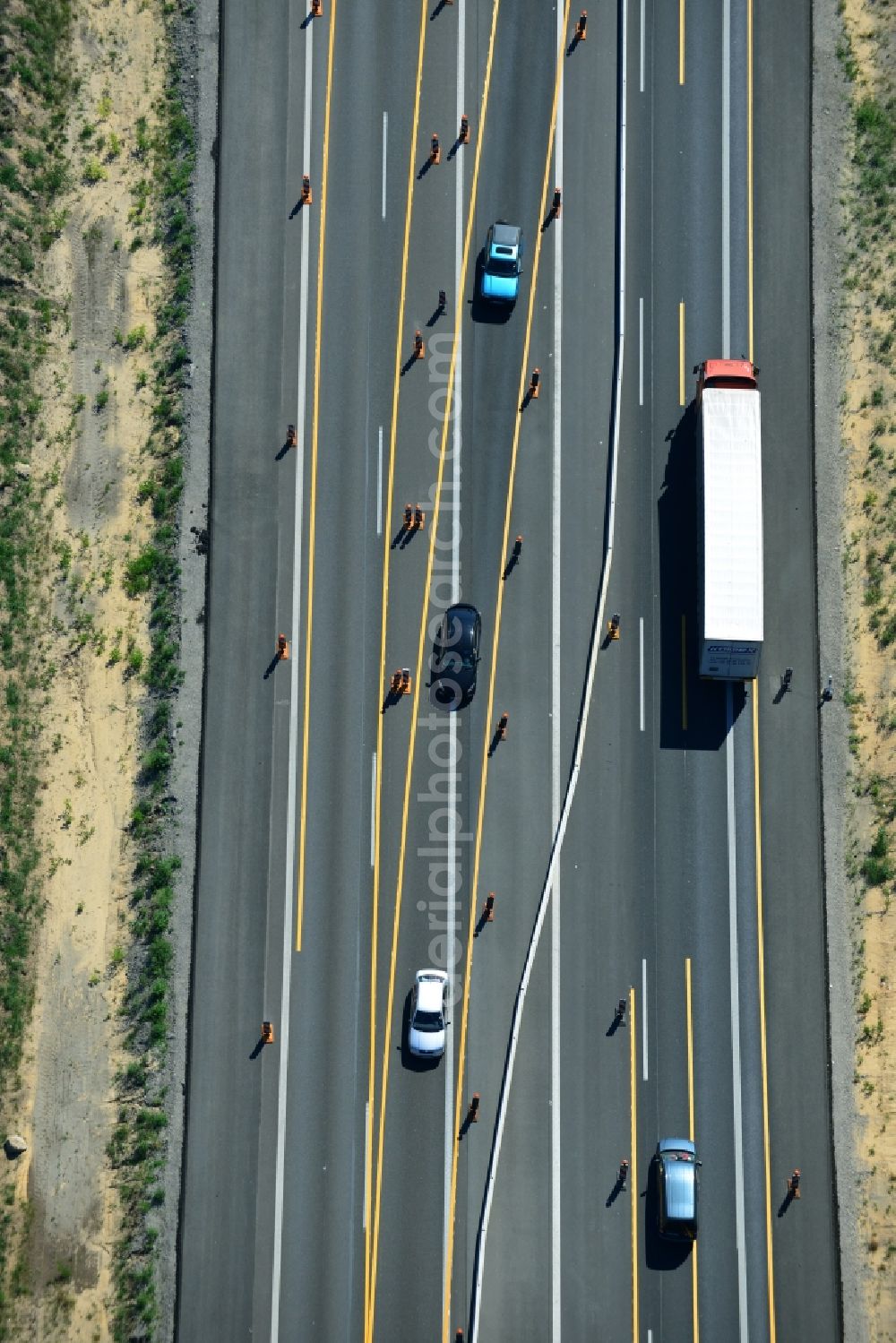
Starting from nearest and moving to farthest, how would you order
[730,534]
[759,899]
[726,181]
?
[730,534], [759,899], [726,181]

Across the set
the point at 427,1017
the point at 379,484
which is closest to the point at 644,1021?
the point at 427,1017

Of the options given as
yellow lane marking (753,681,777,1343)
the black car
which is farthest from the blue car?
yellow lane marking (753,681,777,1343)

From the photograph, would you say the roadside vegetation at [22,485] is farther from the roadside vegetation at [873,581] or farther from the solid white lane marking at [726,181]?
the roadside vegetation at [873,581]

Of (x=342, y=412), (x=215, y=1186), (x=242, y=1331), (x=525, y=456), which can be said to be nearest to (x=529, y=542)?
(x=525, y=456)

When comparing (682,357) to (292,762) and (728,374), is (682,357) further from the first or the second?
(292,762)

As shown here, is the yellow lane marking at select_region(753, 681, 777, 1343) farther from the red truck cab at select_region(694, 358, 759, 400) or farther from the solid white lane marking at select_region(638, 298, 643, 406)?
the solid white lane marking at select_region(638, 298, 643, 406)

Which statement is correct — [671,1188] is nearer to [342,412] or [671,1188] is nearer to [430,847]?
[430,847]

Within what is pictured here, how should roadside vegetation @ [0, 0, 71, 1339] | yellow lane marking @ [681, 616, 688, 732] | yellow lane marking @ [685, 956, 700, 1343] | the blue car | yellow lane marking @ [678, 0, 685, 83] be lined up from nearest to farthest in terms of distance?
yellow lane marking @ [685, 956, 700, 1343] < roadside vegetation @ [0, 0, 71, 1339] < yellow lane marking @ [681, 616, 688, 732] < the blue car < yellow lane marking @ [678, 0, 685, 83]
